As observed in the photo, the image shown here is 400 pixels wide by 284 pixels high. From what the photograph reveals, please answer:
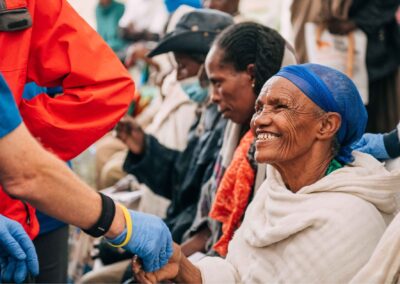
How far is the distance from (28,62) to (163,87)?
2.33 m

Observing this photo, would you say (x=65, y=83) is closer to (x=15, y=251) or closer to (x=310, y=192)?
(x=15, y=251)

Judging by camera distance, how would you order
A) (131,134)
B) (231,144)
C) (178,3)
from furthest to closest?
(178,3) < (131,134) < (231,144)

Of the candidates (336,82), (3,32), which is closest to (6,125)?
(3,32)

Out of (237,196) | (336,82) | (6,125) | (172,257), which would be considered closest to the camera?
(6,125)

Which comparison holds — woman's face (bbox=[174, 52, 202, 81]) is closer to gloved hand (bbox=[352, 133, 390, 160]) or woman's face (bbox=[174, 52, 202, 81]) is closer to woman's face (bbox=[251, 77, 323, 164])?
gloved hand (bbox=[352, 133, 390, 160])

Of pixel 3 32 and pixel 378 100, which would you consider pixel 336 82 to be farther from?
pixel 378 100

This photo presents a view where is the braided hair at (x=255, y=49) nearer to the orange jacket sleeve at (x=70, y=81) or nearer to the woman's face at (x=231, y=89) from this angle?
the woman's face at (x=231, y=89)

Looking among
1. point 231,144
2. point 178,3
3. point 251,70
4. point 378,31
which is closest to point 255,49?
point 251,70

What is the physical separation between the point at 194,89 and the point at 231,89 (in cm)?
95

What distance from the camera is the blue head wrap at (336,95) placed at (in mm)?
2061

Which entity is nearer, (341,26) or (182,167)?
(182,167)

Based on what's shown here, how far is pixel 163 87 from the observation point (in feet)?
14.9

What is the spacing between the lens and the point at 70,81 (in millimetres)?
2303

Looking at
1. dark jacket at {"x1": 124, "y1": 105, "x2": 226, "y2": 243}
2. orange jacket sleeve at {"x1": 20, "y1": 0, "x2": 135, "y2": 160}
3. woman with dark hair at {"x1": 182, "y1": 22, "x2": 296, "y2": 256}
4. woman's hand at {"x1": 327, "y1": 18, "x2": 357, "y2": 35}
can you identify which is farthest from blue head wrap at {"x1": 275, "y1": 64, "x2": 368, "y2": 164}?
woman's hand at {"x1": 327, "y1": 18, "x2": 357, "y2": 35}
